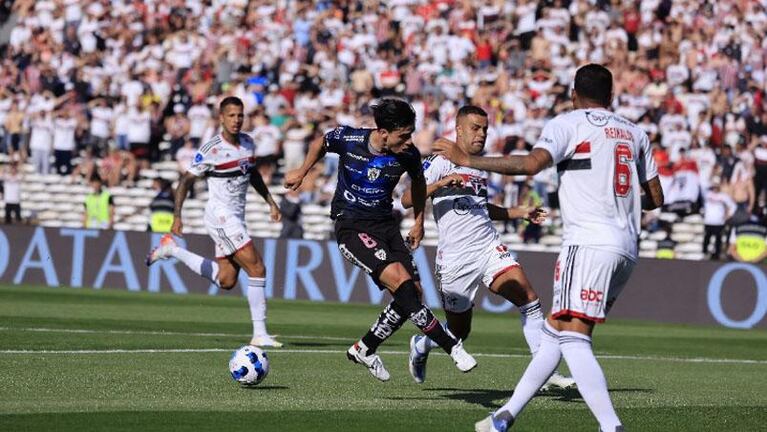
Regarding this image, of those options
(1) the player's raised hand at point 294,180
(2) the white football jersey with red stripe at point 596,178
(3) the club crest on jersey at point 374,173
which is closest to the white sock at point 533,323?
(3) the club crest on jersey at point 374,173

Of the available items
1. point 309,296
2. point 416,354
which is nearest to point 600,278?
point 416,354

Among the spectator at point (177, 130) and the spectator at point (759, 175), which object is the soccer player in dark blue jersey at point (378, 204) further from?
the spectator at point (177, 130)

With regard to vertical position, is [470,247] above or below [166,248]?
above

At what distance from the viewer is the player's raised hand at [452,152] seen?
9469 millimetres

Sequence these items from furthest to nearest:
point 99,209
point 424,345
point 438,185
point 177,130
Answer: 1. point 177,130
2. point 99,209
3. point 438,185
4. point 424,345

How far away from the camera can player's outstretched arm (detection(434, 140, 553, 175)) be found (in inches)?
368

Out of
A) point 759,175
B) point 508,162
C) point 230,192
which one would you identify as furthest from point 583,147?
point 759,175

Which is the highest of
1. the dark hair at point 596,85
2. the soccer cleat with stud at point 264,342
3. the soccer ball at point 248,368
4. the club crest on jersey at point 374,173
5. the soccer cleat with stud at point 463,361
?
the dark hair at point 596,85

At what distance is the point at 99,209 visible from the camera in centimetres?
3288

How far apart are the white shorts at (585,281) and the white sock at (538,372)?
28cm

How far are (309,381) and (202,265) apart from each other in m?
6.24

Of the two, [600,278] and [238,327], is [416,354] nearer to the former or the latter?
[600,278]

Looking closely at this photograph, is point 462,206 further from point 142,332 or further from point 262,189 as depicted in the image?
point 142,332

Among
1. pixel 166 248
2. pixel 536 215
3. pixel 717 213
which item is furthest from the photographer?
pixel 717 213
